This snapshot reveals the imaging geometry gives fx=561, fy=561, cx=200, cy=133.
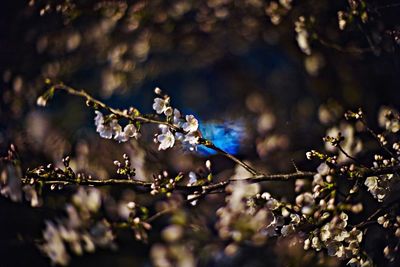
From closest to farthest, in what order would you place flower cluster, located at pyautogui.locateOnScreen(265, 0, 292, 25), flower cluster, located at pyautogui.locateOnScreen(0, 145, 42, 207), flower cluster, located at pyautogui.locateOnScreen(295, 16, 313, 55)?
1. flower cluster, located at pyautogui.locateOnScreen(0, 145, 42, 207)
2. flower cluster, located at pyautogui.locateOnScreen(295, 16, 313, 55)
3. flower cluster, located at pyautogui.locateOnScreen(265, 0, 292, 25)

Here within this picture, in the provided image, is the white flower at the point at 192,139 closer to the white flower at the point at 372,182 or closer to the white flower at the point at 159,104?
the white flower at the point at 159,104

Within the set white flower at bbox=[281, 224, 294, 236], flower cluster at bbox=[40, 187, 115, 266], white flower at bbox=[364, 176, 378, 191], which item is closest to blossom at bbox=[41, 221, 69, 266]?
flower cluster at bbox=[40, 187, 115, 266]

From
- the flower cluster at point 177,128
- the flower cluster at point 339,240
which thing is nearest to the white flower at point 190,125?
the flower cluster at point 177,128

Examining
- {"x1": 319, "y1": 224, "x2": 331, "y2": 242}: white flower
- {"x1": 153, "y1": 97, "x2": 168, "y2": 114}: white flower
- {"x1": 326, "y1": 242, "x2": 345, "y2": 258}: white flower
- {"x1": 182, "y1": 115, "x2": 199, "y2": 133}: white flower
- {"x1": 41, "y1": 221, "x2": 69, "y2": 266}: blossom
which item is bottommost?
{"x1": 41, "y1": 221, "x2": 69, "y2": 266}: blossom

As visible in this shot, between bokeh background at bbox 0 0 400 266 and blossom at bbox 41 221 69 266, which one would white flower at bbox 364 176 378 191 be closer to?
bokeh background at bbox 0 0 400 266

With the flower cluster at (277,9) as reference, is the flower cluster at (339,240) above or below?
above

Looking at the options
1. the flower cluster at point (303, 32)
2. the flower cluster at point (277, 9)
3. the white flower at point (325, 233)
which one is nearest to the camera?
the white flower at point (325, 233)

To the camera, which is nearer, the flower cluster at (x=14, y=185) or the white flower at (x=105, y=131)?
the white flower at (x=105, y=131)

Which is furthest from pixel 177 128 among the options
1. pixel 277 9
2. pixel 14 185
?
pixel 277 9

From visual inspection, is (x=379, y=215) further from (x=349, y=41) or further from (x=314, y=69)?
(x=314, y=69)

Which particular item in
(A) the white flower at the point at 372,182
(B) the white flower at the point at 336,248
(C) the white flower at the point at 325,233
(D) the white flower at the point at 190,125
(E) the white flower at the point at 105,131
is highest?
(D) the white flower at the point at 190,125
